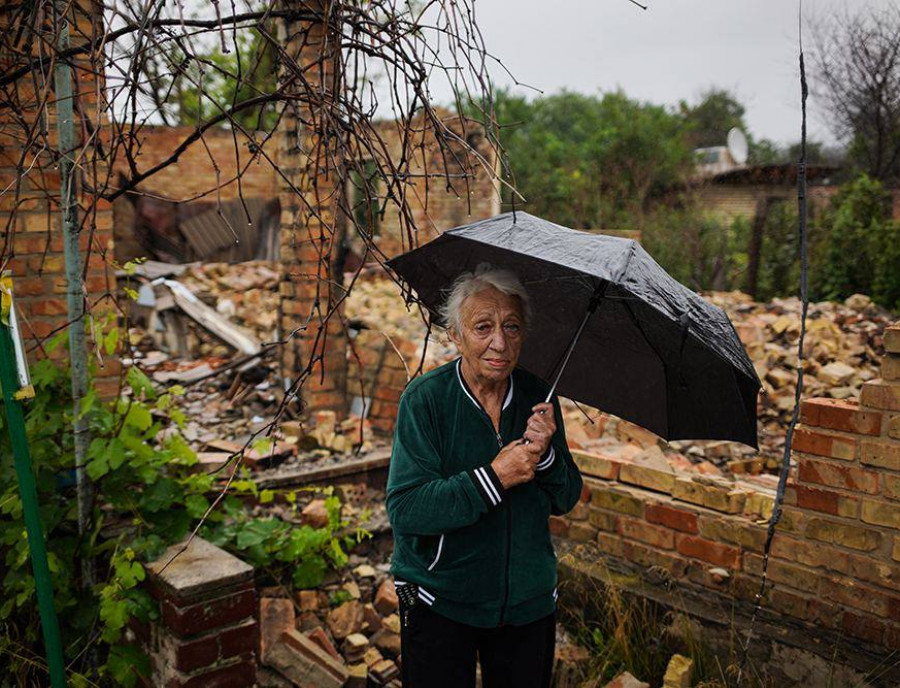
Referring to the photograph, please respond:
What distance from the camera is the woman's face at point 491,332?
6.98ft

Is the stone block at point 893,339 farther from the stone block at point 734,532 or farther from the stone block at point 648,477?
the stone block at point 648,477

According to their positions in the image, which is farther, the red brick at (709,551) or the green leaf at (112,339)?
the red brick at (709,551)

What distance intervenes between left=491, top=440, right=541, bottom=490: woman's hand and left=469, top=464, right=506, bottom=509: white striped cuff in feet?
0.04

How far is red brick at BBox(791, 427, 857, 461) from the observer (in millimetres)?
2869

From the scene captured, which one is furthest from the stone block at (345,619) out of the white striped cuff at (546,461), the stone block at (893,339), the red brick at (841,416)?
the stone block at (893,339)

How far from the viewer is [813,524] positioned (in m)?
2.97

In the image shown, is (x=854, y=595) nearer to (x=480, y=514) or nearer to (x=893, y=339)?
(x=893, y=339)

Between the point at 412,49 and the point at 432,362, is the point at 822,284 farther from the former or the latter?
the point at 412,49

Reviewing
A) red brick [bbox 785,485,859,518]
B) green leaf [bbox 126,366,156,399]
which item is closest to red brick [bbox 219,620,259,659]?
green leaf [bbox 126,366,156,399]

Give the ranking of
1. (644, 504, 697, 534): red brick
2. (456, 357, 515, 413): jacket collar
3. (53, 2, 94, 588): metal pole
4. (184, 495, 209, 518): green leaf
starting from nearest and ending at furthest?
(456, 357, 515, 413): jacket collar < (53, 2, 94, 588): metal pole < (184, 495, 209, 518): green leaf < (644, 504, 697, 534): red brick

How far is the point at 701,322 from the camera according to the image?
1966 millimetres

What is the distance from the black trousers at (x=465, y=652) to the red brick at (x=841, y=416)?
4.76 feet

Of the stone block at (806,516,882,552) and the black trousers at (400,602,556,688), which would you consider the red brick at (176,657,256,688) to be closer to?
the black trousers at (400,602,556,688)

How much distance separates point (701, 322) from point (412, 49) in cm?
106
